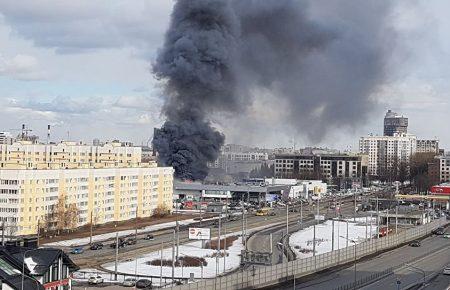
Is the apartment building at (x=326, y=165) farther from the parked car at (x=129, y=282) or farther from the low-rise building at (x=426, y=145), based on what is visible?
the parked car at (x=129, y=282)

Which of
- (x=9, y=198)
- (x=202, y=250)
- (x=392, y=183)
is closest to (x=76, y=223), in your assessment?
(x=9, y=198)

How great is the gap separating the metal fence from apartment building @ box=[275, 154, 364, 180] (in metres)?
81.7

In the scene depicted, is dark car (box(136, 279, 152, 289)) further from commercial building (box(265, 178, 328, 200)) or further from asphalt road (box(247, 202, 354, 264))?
commercial building (box(265, 178, 328, 200))

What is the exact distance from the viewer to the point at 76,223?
39875mm

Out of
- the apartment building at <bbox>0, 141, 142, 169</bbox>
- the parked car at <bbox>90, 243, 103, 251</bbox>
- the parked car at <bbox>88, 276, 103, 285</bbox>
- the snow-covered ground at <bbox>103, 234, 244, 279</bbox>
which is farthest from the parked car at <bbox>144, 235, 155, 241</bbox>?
the apartment building at <bbox>0, 141, 142, 169</bbox>

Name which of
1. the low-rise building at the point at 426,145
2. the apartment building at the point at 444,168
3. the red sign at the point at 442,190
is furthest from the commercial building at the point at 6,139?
the low-rise building at the point at 426,145

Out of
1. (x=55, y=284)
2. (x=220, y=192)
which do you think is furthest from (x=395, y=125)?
(x=55, y=284)

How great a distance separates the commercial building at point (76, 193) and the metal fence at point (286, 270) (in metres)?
14.0

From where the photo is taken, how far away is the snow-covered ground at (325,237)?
33.9 m

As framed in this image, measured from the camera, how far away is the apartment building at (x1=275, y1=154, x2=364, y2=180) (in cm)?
11769

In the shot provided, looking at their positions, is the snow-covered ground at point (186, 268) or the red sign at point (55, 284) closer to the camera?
the red sign at point (55, 284)

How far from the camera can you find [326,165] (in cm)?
11988

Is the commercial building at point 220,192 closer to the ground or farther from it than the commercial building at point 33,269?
farther from it

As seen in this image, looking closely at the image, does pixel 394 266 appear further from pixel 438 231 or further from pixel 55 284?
pixel 438 231
